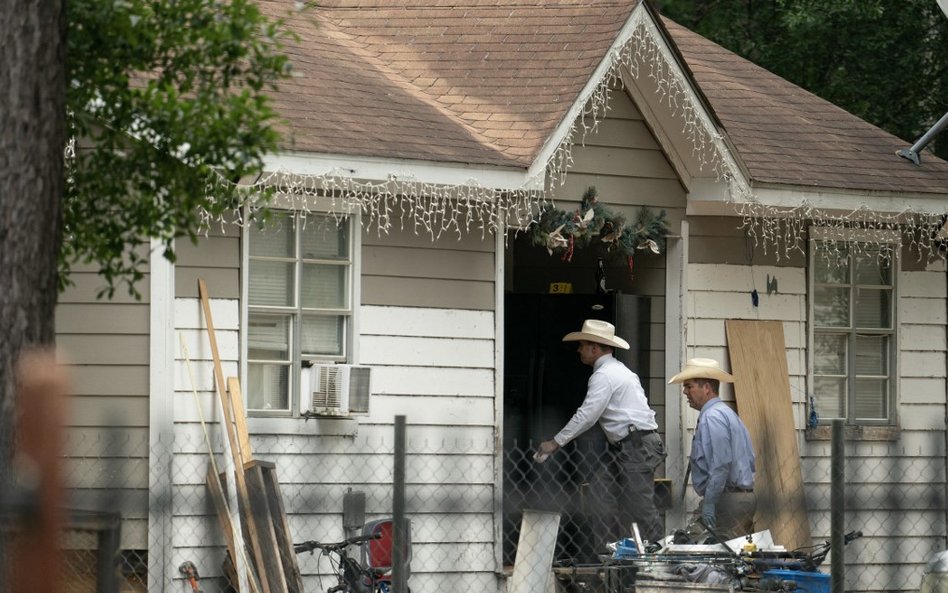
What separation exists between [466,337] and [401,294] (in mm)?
619

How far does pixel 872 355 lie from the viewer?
14078 millimetres

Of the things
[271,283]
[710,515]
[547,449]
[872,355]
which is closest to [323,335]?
[271,283]

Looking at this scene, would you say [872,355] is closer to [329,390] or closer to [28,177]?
[329,390]

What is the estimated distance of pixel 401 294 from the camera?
1171 cm

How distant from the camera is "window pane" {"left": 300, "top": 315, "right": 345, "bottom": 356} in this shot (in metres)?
11.4

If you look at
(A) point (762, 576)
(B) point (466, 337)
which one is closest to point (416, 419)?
(B) point (466, 337)

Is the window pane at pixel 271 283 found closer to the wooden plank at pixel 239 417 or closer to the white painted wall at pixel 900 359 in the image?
the wooden plank at pixel 239 417

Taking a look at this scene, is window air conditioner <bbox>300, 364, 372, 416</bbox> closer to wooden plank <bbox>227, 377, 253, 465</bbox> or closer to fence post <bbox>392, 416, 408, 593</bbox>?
wooden plank <bbox>227, 377, 253, 465</bbox>

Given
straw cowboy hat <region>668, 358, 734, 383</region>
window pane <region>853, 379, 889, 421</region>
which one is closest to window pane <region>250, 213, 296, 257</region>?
straw cowboy hat <region>668, 358, 734, 383</region>

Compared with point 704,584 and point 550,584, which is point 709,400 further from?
point 704,584

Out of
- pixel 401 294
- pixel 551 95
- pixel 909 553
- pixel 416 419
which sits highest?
pixel 551 95

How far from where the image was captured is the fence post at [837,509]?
657cm

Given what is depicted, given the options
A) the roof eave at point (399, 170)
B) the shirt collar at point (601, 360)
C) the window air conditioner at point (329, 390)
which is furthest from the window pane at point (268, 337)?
the shirt collar at point (601, 360)

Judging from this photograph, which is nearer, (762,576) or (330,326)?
(762,576)
